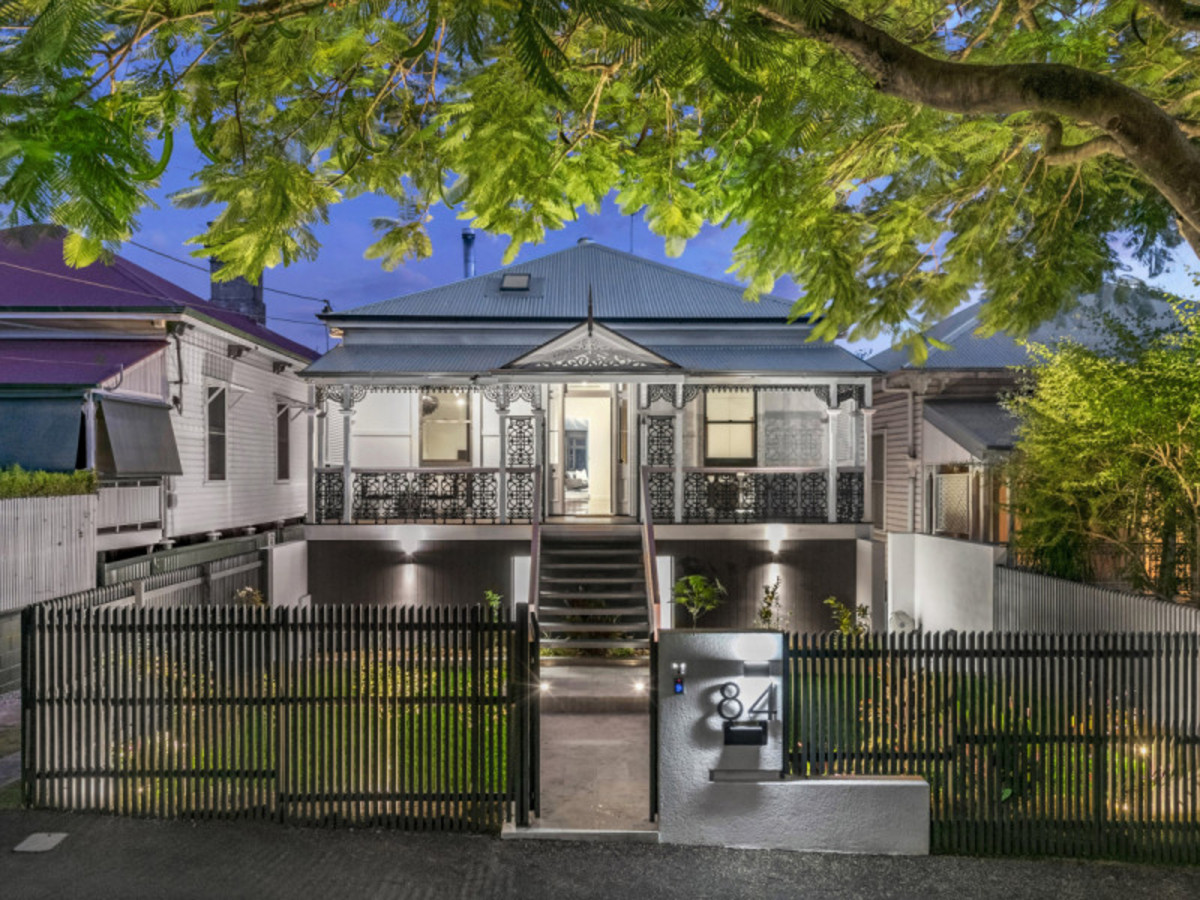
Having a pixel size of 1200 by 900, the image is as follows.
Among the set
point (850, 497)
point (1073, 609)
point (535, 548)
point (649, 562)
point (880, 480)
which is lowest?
point (1073, 609)

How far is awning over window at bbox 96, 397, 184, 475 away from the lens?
46.1 feet

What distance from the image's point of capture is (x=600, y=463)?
1844 centimetres

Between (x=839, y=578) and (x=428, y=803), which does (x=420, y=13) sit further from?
(x=839, y=578)

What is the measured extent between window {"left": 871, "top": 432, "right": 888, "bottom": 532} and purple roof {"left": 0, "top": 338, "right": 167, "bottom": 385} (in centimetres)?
1593

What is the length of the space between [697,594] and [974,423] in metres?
6.49

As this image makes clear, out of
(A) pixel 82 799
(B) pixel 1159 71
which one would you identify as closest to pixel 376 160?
(A) pixel 82 799

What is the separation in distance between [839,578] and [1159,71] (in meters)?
9.76

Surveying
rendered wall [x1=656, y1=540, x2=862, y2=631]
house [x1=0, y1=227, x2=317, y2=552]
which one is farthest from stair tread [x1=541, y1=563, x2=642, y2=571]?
house [x1=0, y1=227, x2=317, y2=552]

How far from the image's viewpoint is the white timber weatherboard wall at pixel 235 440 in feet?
55.4

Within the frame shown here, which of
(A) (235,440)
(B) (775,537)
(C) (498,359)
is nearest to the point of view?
(B) (775,537)

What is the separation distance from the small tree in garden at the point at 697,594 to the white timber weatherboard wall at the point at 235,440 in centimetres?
979

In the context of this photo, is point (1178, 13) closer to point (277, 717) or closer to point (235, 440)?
point (277, 717)

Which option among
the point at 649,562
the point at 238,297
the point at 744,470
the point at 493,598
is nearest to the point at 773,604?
the point at 744,470

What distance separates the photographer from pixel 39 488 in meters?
12.2
